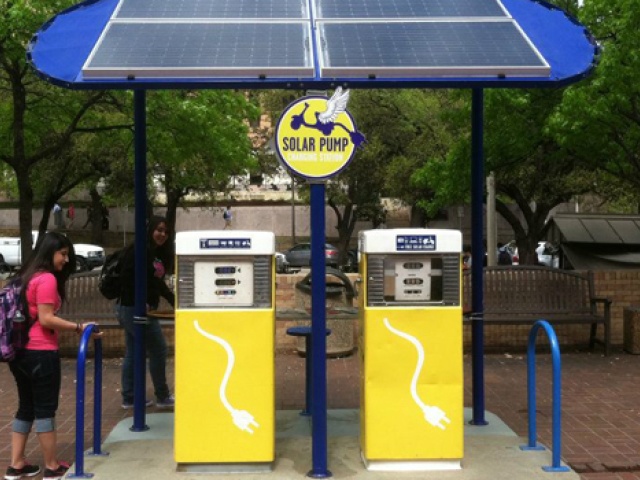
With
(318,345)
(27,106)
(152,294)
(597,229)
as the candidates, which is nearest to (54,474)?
(318,345)

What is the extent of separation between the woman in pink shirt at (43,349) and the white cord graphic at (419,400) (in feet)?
6.98

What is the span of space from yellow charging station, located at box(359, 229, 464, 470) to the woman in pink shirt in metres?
1.99

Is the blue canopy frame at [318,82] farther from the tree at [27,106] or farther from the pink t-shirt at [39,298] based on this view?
the tree at [27,106]

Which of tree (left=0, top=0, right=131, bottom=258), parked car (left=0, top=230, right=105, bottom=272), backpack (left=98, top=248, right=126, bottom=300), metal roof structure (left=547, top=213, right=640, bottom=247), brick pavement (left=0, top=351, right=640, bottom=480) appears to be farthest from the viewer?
parked car (left=0, top=230, right=105, bottom=272)

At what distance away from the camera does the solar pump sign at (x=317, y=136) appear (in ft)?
17.1

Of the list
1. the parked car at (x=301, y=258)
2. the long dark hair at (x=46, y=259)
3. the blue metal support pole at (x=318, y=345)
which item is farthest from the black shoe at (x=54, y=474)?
the parked car at (x=301, y=258)

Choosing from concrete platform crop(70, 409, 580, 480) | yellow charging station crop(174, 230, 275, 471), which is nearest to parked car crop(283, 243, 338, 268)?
concrete platform crop(70, 409, 580, 480)

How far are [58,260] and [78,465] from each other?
1351mm

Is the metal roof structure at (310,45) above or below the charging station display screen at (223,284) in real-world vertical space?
above

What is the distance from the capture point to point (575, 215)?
16109 mm

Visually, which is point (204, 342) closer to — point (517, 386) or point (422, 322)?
point (422, 322)

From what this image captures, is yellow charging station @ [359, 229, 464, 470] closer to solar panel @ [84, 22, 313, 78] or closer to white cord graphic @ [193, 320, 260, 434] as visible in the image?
white cord graphic @ [193, 320, 260, 434]

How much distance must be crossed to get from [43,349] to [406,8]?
362 cm

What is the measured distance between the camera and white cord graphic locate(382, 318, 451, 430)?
17.5 feet
